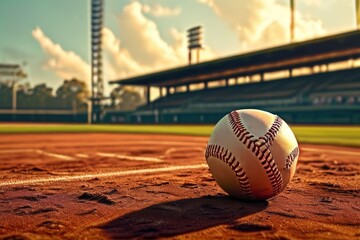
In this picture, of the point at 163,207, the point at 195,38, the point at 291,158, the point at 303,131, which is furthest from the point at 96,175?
the point at 195,38

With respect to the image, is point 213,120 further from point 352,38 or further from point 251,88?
point 352,38

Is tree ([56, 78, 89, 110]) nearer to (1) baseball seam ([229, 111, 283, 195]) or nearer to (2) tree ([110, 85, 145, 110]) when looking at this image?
(2) tree ([110, 85, 145, 110])

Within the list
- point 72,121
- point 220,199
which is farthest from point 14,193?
point 72,121

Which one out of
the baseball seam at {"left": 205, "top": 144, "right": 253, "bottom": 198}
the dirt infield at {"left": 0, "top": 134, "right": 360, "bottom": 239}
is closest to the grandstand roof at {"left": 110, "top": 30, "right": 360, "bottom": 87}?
the dirt infield at {"left": 0, "top": 134, "right": 360, "bottom": 239}

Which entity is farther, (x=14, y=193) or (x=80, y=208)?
(x=14, y=193)

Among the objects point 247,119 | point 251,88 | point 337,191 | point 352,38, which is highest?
point 352,38

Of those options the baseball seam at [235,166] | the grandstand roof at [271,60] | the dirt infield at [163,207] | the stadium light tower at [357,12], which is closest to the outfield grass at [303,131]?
the dirt infield at [163,207]

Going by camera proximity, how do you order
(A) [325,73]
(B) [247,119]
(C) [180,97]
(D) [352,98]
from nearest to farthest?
(B) [247,119]
(D) [352,98]
(A) [325,73]
(C) [180,97]
